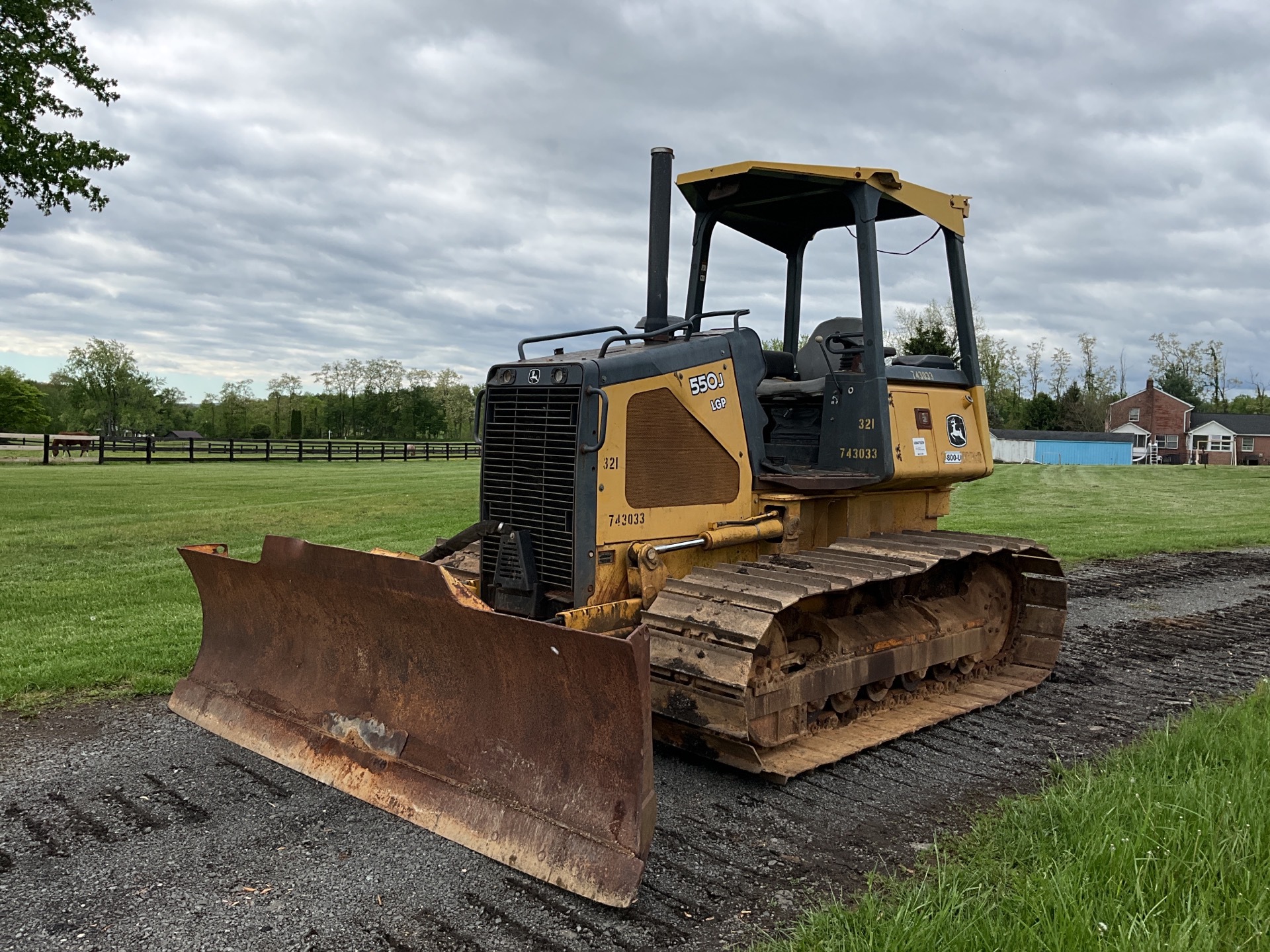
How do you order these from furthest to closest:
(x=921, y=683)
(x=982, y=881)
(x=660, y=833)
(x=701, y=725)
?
(x=921, y=683)
(x=701, y=725)
(x=660, y=833)
(x=982, y=881)

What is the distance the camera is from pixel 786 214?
23.2 feet

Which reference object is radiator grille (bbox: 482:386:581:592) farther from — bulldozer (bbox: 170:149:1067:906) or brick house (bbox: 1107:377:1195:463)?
brick house (bbox: 1107:377:1195:463)

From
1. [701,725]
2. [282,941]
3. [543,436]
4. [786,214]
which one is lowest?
[282,941]

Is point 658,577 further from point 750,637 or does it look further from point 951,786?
point 951,786

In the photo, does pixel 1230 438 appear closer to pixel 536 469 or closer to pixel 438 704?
pixel 536 469

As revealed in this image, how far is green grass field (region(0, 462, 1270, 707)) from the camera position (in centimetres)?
746

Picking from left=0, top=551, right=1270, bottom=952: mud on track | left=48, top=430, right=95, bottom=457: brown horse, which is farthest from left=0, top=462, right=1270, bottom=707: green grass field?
left=48, top=430, right=95, bottom=457: brown horse

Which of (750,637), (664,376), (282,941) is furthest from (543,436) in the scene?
(282,941)

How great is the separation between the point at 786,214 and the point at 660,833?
4535 millimetres

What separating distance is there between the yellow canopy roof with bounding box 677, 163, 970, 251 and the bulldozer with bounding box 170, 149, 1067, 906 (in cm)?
2

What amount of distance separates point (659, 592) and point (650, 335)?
1447 mm

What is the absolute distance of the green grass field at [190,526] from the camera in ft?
24.5

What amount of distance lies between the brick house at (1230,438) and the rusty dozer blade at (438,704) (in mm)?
80003

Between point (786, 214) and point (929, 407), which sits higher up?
point (786, 214)
